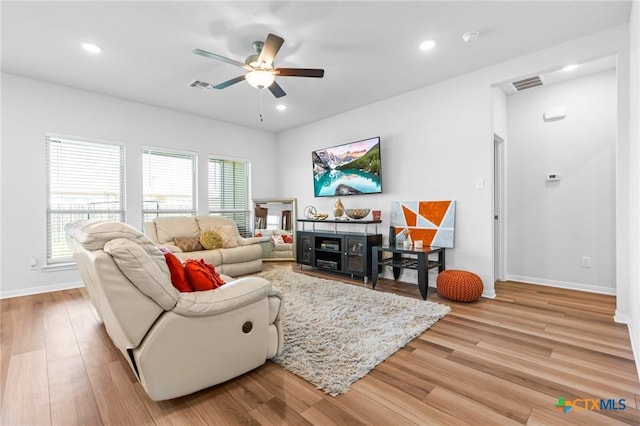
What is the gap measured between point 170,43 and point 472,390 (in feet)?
12.6

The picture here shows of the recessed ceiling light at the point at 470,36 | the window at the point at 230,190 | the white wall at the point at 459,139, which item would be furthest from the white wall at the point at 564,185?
the window at the point at 230,190

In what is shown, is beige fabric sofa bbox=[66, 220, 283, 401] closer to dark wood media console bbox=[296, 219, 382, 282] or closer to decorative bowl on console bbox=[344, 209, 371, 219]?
dark wood media console bbox=[296, 219, 382, 282]

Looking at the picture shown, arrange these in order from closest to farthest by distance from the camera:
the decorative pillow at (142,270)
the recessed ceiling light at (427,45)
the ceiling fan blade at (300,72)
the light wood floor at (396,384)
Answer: the decorative pillow at (142,270)
the light wood floor at (396,384)
the ceiling fan blade at (300,72)
the recessed ceiling light at (427,45)

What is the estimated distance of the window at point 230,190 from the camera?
5531 mm

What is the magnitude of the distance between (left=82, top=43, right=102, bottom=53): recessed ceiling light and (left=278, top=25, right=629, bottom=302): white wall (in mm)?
3480

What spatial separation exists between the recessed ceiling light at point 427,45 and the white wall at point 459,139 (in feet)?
3.01

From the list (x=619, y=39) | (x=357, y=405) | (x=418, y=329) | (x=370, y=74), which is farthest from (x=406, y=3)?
(x=357, y=405)

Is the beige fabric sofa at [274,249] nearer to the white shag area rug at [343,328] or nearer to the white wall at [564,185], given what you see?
the white shag area rug at [343,328]

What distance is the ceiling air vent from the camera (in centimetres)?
362

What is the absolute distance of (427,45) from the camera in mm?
2959

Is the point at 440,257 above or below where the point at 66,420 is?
above

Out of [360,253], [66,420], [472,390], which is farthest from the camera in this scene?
[360,253]

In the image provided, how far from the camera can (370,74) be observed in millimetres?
3615

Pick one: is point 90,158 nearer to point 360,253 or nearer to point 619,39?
point 360,253
